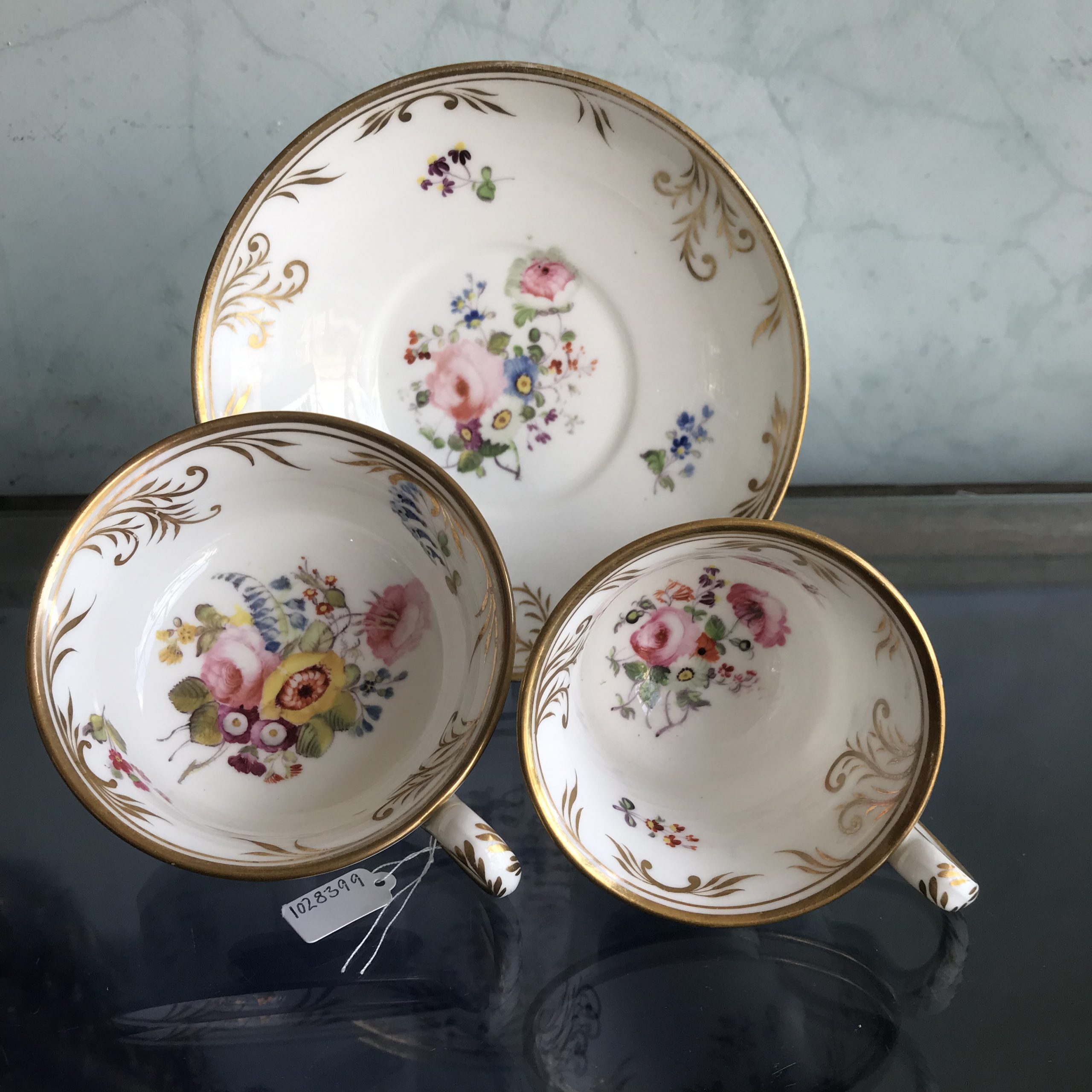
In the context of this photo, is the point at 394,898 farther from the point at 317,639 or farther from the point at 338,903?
the point at 317,639

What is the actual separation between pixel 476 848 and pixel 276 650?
0.18 meters

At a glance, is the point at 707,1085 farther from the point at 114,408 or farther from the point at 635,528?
the point at 114,408

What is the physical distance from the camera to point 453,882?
54 centimetres

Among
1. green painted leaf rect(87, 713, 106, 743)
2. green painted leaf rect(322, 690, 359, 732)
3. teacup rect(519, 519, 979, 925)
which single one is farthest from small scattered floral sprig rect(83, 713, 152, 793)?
teacup rect(519, 519, 979, 925)

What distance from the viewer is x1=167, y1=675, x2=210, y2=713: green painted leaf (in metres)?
0.53

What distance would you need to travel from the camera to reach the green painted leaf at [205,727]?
0.53 m

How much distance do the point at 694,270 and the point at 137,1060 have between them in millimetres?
536

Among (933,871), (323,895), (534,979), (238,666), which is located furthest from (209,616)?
(933,871)

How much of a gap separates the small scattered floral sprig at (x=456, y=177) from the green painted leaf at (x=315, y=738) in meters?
0.33

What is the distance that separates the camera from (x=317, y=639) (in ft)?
Result: 1.82

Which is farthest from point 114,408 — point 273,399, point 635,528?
point 635,528

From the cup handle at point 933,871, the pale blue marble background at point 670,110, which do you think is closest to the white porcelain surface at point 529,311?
the pale blue marble background at point 670,110

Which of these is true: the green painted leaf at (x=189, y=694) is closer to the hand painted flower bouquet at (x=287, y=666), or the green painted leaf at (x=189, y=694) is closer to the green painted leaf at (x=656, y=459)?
the hand painted flower bouquet at (x=287, y=666)

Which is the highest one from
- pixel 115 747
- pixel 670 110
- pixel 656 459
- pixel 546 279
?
pixel 670 110
